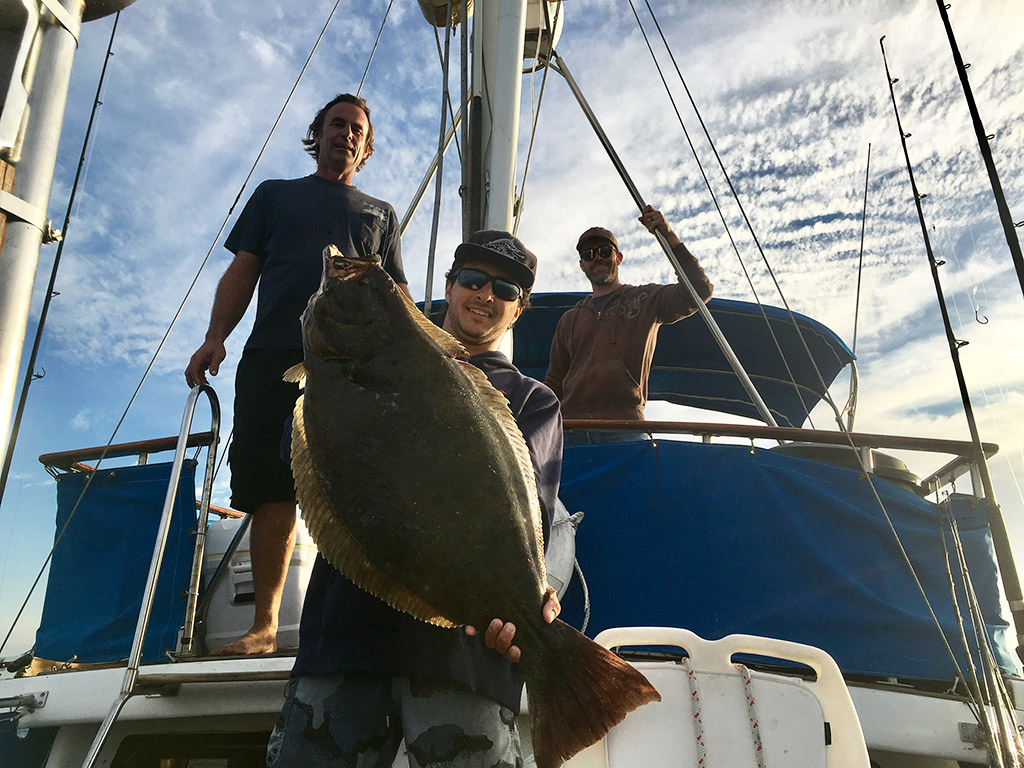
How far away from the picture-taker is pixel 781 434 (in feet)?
11.7

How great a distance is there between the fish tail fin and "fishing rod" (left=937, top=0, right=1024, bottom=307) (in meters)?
3.13

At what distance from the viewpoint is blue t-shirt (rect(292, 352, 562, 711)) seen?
5.05 ft

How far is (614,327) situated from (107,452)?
3.10 metres

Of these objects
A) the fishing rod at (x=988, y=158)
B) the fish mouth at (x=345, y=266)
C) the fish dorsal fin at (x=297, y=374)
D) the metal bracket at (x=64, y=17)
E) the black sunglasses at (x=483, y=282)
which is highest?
the fishing rod at (x=988, y=158)

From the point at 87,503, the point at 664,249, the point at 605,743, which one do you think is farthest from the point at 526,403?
the point at 87,503

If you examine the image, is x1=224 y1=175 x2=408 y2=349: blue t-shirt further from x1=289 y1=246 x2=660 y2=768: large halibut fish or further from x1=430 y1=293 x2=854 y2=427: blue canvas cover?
x1=430 y1=293 x2=854 y2=427: blue canvas cover

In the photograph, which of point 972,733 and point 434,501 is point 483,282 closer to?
point 434,501

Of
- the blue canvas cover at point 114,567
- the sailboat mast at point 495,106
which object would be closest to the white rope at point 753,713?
the blue canvas cover at point 114,567

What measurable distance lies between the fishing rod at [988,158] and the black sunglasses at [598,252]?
2.17 m

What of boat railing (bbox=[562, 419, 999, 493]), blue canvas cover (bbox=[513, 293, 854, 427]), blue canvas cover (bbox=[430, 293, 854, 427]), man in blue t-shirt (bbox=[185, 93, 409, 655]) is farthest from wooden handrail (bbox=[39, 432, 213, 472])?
blue canvas cover (bbox=[513, 293, 854, 427])

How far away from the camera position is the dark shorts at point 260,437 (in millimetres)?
2615

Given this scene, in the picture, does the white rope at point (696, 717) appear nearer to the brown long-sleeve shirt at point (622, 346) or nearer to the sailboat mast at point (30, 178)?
the sailboat mast at point (30, 178)

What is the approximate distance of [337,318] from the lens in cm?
154

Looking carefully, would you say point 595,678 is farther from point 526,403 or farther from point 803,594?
point 803,594
